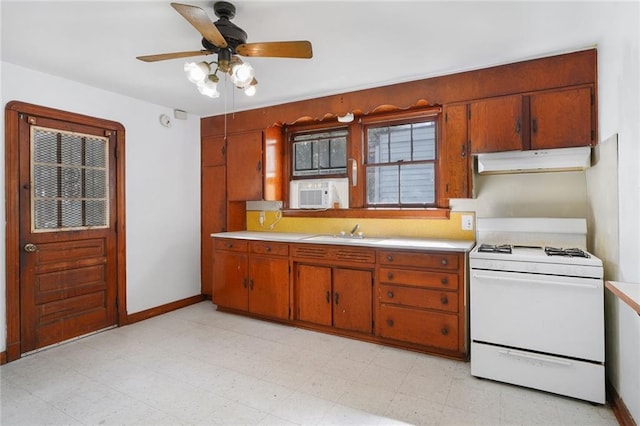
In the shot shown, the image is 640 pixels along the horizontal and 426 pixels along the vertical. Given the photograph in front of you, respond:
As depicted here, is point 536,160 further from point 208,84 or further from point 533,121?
point 208,84

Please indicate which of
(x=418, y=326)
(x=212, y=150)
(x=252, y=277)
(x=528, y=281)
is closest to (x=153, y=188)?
(x=212, y=150)

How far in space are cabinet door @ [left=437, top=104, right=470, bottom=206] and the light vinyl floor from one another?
1442 millimetres

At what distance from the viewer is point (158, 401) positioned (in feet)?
6.95

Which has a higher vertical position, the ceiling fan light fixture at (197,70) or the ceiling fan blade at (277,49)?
the ceiling fan blade at (277,49)

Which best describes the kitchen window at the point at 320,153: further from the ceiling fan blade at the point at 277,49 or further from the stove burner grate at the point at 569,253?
the stove burner grate at the point at 569,253

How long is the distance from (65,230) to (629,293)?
3985 mm

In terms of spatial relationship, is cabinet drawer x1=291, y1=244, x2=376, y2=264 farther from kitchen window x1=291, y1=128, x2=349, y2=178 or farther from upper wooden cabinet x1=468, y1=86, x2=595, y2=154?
upper wooden cabinet x1=468, y1=86, x2=595, y2=154

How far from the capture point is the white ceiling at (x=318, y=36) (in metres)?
1.96

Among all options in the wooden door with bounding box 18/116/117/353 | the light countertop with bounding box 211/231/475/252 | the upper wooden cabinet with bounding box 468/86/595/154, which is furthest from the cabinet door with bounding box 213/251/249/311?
the upper wooden cabinet with bounding box 468/86/595/154

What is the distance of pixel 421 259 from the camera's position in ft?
8.87

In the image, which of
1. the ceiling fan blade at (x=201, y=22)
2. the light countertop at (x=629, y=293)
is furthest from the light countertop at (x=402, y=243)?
the ceiling fan blade at (x=201, y=22)

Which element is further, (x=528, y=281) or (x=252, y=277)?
A: (x=252, y=277)

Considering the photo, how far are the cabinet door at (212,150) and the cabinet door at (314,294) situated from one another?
1885mm

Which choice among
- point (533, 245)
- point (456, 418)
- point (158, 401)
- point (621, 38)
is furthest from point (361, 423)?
point (621, 38)
